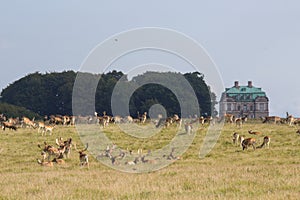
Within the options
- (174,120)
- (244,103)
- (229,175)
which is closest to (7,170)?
(229,175)

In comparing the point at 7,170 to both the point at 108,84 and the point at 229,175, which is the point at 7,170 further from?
the point at 108,84

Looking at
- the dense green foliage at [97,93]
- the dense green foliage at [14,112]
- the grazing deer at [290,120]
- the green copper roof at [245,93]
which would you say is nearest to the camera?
the grazing deer at [290,120]

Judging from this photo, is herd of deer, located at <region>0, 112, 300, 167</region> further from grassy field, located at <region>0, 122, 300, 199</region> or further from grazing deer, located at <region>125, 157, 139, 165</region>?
grassy field, located at <region>0, 122, 300, 199</region>

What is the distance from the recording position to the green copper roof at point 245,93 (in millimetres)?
132250

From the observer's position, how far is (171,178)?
16.8 m

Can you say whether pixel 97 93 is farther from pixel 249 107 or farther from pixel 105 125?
pixel 249 107

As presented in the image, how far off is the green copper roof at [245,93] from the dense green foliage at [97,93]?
35497mm

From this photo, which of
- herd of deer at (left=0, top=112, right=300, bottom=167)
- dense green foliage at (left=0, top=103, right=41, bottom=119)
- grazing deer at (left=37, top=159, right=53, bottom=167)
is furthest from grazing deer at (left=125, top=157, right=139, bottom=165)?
dense green foliage at (left=0, top=103, right=41, bottom=119)

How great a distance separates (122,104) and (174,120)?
33.9m

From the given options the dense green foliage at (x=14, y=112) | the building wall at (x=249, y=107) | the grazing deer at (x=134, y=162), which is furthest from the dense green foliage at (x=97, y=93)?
the grazing deer at (x=134, y=162)

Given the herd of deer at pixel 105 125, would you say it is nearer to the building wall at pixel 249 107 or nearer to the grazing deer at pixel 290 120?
the grazing deer at pixel 290 120

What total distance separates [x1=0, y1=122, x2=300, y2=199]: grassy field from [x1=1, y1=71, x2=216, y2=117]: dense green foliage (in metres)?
51.4

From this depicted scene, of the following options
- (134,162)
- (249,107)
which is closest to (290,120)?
(134,162)

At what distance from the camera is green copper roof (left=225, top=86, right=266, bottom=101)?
132 meters
